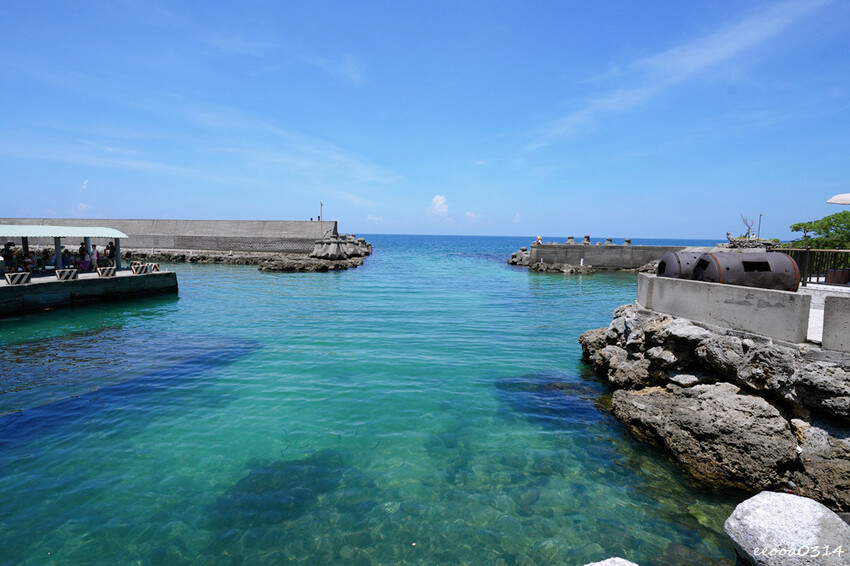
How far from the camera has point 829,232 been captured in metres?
18.4

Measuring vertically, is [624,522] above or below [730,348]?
below

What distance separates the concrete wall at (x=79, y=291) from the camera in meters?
18.4

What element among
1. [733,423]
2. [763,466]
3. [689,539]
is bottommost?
[689,539]

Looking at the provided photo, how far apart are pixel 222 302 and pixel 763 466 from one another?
22.9m

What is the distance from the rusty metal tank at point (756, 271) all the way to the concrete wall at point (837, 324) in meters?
2.82

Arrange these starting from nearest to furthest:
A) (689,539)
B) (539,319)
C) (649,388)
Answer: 1. (689,539)
2. (649,388)
3. (539,319)

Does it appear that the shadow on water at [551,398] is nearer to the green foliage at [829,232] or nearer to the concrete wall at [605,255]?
the green foliage at [829,232]

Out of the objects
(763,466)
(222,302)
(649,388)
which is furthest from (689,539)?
(222,302)

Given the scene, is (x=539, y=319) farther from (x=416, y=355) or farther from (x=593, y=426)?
(x=593, y=426)

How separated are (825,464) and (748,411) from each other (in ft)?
3.46

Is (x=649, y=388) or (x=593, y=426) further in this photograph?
(x=649, y=388)

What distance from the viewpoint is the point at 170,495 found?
6.13 metres

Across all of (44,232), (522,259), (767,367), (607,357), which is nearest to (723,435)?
(767,367)

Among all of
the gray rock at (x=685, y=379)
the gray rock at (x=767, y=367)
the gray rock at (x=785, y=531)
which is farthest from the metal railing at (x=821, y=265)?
the gray rock at (x=785, y=531)
